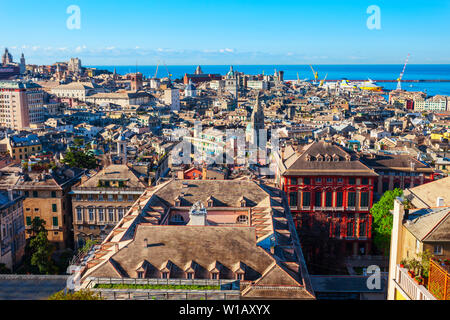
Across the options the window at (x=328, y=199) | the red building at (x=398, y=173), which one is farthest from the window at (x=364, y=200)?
the red building at (x=398, y=173)

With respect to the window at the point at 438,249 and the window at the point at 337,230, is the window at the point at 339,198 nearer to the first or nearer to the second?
the window at the point at 337,230

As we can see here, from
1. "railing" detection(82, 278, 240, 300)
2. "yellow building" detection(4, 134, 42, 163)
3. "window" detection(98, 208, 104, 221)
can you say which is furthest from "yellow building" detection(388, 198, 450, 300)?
"yellow building" detection(4, 134, 42, 163)

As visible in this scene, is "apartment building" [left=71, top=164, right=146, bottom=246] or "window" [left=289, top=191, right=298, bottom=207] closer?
"apartment building" [left=71, top=164, right=146, bottom=246]

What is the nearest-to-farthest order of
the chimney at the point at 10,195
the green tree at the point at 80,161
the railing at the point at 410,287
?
1. the railing at the point at 410,287
2. the chimney at the point at 10,195
3. the green tree at the point at 80,161

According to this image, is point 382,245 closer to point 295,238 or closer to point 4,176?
point 295,238

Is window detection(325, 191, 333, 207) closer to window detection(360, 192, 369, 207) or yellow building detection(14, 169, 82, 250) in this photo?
window detection(360, 192, 369, 207)
